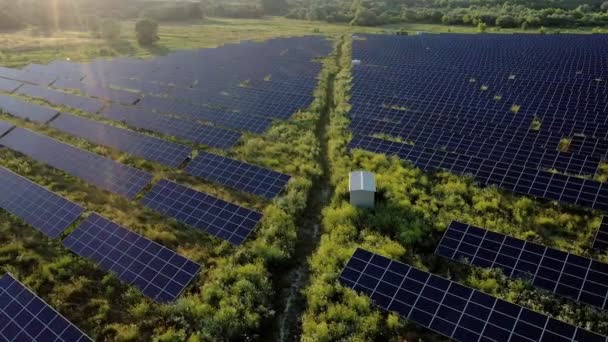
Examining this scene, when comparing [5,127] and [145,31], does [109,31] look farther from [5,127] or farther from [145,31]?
[5,127]

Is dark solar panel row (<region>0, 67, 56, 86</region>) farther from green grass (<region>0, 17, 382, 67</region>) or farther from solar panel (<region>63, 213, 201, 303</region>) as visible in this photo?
solar panel (<region>63, 213, 201, 303</region>)

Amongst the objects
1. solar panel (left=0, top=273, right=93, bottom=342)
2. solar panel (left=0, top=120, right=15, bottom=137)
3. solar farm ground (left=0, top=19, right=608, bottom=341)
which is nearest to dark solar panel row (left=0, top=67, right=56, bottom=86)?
solar farm ground (left=0, top=19, right=608, bottom=341)

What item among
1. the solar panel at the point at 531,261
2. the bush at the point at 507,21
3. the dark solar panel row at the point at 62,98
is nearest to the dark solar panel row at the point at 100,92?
the dark solar panel row at the point at 62,98

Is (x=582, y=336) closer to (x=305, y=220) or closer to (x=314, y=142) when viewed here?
(x=305, y=220)

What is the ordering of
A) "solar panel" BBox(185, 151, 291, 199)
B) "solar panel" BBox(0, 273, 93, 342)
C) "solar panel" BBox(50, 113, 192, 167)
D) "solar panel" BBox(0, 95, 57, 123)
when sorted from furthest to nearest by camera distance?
"solar panel" BBox(0, 95, 57, 123) < "solar panel" BBox(50, 113, 192, 167) < "solar panel" BBox(185, 151, 291, 199) < "solar panel" BBox(0, 273, 93, 342)

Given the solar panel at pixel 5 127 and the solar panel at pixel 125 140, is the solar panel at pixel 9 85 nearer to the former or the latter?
the solar panel at pixel 5 127

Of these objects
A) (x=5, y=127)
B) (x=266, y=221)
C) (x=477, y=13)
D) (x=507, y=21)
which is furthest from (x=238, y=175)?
(x=477, y=13)
